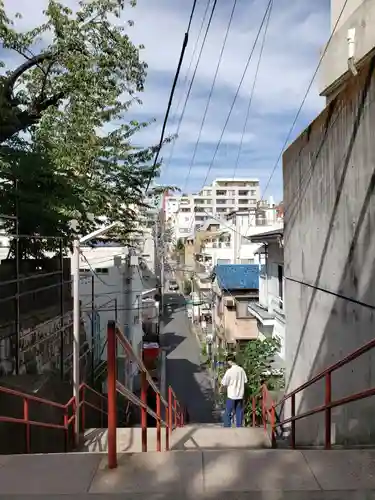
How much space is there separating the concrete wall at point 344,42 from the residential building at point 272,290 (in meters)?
7.17

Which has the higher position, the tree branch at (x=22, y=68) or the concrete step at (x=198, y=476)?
the tree branch at (x=22, y=68)

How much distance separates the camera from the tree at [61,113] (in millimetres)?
Result: 9141

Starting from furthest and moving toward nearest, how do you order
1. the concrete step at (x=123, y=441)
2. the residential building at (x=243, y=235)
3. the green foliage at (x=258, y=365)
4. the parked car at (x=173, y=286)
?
the parked car at (x=173, y=286)
the residential building at (x=243, y=235)
the green foliage at (x=258, y=365)
the concrete step at (x=123, y=441)

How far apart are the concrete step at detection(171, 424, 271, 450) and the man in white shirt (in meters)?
1.90

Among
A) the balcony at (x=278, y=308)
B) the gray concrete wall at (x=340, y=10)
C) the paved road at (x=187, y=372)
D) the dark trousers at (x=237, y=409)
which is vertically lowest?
the paved road at (x=187, y=372)

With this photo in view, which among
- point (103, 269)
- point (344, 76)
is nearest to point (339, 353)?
point (344, 76)

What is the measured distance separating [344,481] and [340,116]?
13.4 feet

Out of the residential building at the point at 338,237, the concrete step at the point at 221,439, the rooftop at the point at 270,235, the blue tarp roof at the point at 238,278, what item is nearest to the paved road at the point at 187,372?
the blue tarp roof at the point at 238,278

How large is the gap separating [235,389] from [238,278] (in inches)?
508

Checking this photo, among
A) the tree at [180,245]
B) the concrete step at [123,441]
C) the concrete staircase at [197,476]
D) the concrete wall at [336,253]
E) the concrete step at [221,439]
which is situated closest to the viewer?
the concrete staircase at [197,476]

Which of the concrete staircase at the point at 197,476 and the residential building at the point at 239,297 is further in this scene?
the residential building at the point at 239,297

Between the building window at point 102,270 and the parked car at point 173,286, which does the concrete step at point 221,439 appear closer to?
the building window at point 102,270

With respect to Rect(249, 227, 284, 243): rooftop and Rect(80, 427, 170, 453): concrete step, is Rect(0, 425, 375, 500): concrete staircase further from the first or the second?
Rect(249, 227, 284, 243): rooftop

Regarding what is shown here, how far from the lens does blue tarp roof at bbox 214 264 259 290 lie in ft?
72.7
